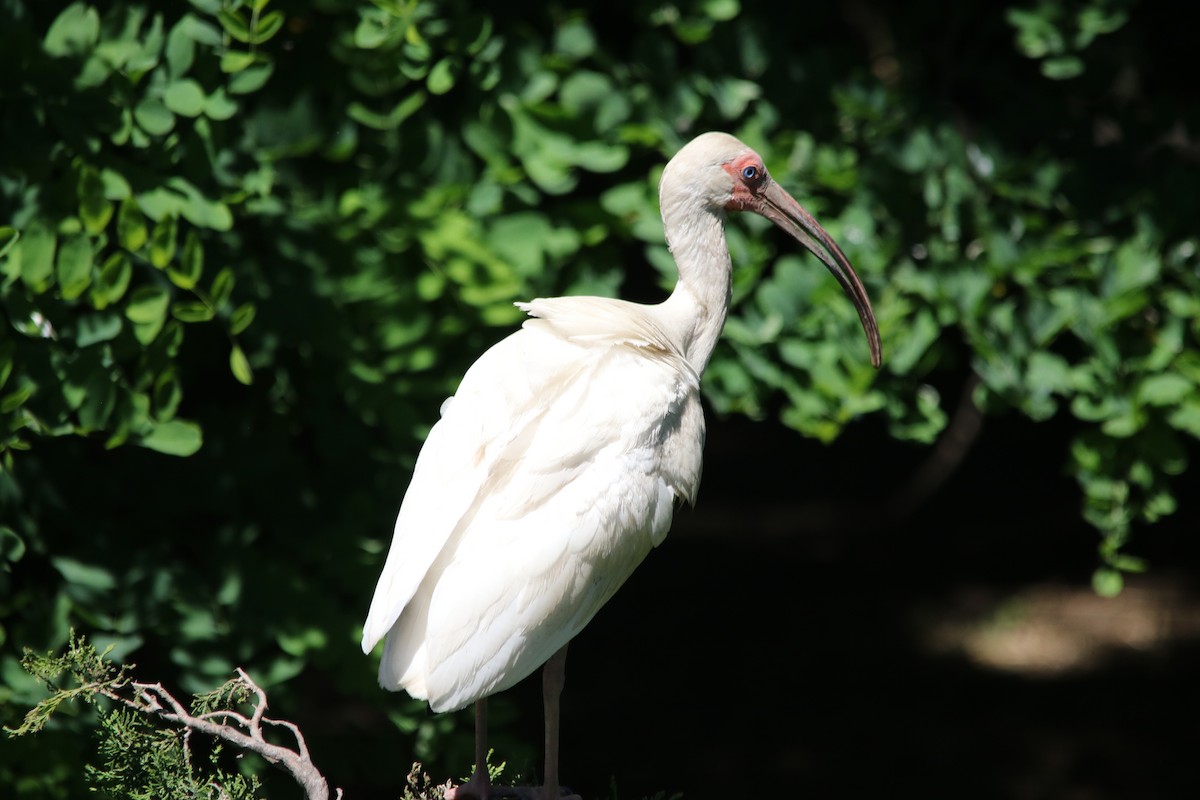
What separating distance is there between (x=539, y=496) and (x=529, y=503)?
Result: 0.08ft

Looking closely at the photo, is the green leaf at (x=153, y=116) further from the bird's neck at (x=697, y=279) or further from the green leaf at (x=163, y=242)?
the bird's neck at (x=697, y=279)

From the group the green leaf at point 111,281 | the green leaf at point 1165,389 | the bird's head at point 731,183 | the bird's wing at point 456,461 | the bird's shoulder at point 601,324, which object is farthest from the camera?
the green leaf at point 1165,389

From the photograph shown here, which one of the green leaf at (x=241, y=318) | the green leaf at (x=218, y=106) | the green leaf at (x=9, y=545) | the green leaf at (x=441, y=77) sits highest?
the green leaf at (x=218, y=106)

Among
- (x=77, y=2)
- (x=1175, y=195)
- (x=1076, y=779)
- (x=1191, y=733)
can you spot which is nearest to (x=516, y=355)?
(x=77, y=2)

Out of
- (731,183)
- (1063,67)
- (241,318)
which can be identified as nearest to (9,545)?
(241,318)

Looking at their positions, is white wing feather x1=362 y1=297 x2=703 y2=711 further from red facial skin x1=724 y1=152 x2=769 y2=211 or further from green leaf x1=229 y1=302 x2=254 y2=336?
green leaf x1=229 y1=302 x2=254 y2=336

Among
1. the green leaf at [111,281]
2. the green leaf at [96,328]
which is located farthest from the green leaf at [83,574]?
the green leaf at [111,281]

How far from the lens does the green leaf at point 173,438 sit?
3348 mm

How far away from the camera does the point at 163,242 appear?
3.32 meters

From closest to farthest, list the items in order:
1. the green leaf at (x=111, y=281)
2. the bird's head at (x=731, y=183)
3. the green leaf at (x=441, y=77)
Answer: the bird's head at (x=731, y=183), the green leaf at (x=111, y=281), the green leaf at (x=441, y=77)

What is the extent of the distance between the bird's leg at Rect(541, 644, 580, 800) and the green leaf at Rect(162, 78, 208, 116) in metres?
1.62

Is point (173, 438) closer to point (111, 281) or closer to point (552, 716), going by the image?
point (111, 281)

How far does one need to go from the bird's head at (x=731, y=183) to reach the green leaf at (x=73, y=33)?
1.45 meters

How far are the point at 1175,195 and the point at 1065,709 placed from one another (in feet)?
8.99
